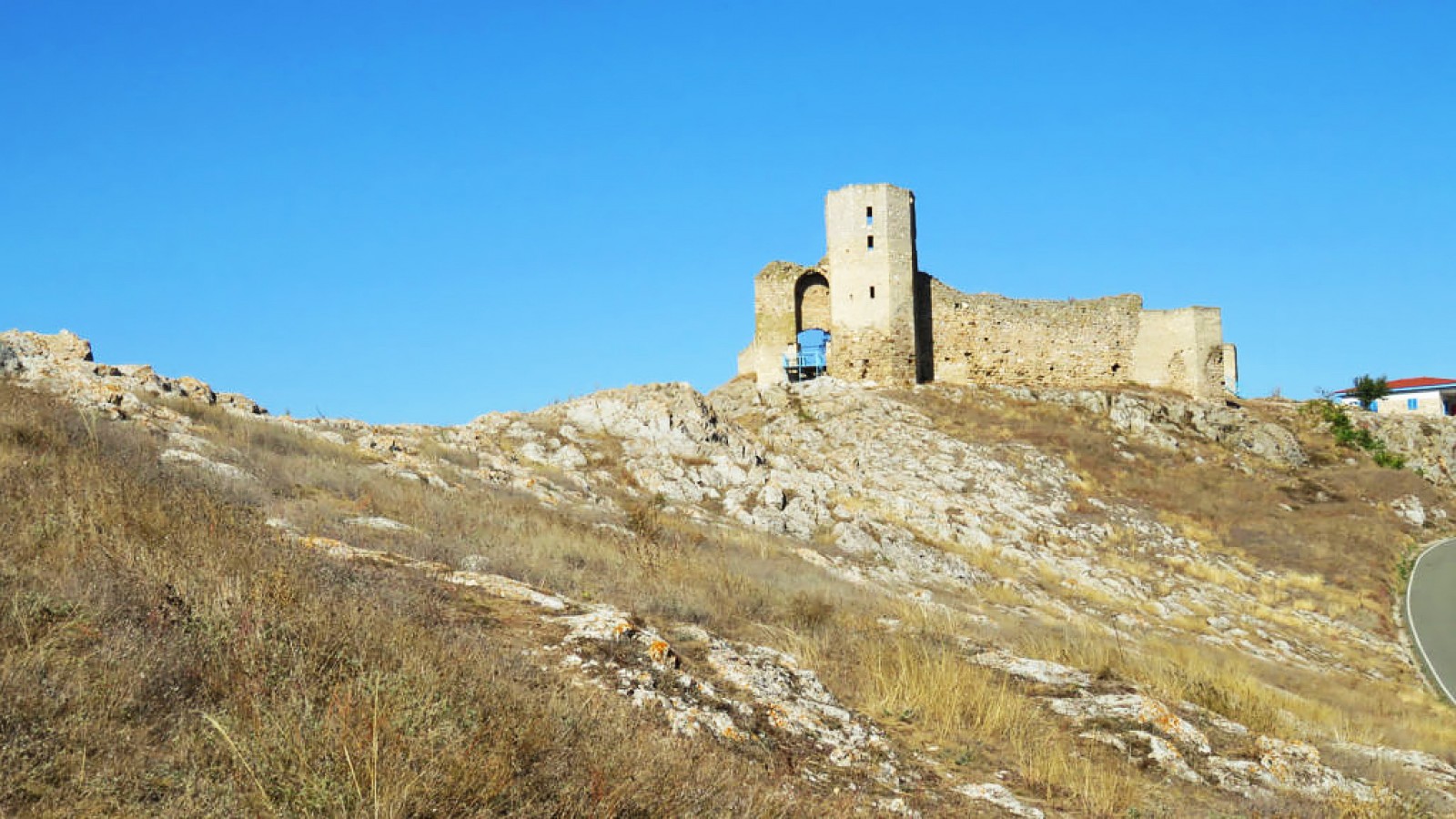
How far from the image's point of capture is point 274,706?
4.27 m

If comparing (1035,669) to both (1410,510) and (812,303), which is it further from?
(812,303)

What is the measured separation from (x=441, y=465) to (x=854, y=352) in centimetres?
2029

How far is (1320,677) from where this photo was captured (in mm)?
16359

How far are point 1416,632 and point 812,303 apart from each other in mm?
20982

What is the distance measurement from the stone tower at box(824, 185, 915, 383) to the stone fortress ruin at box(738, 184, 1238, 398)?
3 centimetres

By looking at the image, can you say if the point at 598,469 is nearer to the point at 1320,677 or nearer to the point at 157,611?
the point at 1320,677

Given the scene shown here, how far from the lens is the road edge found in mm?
18141

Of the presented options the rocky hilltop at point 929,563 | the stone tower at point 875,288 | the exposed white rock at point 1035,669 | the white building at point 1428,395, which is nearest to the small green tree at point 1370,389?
the white building at point 1428,395

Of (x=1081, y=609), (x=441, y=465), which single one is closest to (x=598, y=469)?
→ (x=441, y=465)

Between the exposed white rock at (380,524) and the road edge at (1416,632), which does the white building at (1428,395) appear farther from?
the exposed white rock at (380,524)

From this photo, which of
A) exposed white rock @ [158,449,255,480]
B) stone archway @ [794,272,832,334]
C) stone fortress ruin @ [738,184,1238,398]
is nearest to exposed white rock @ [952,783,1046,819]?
exposed white rock @ [158,449,255,480]

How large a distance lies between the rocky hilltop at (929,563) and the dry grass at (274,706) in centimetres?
83

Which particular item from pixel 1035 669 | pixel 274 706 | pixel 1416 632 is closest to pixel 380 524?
pixel 1035 669

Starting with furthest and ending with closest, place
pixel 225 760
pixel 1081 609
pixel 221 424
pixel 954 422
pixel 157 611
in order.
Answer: pixel 954 422
pixel 1081 609
pixel 221 424
pixel 157 611
pixel 225 760
